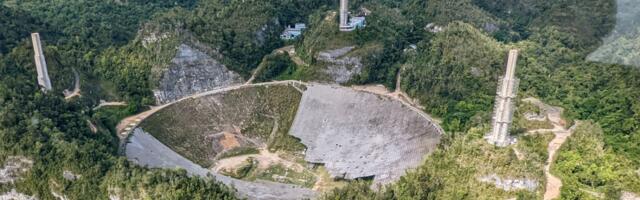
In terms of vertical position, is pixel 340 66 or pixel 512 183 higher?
pixel 512 183

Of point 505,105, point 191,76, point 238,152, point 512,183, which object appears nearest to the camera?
point 512,183

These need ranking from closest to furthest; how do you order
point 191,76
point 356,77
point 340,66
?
1. point 191,76
2. point 356,77
3. point 340,66

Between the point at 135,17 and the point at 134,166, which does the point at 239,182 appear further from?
the point at 135,17

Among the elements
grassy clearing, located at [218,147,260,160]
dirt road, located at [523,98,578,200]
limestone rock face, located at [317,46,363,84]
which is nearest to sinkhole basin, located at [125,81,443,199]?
grassy clearing, located at [218,147,260,160]

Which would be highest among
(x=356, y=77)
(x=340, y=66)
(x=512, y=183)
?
(x=512, y=183)

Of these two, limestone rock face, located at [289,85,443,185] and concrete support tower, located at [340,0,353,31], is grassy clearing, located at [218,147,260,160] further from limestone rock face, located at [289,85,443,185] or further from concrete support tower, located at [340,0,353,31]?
concrete support tower, located at [340,0,353,31]

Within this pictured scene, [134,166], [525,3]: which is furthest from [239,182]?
[525,3]

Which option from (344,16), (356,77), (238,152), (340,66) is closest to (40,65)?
(238,152)

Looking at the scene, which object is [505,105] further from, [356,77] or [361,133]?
[356,77]
